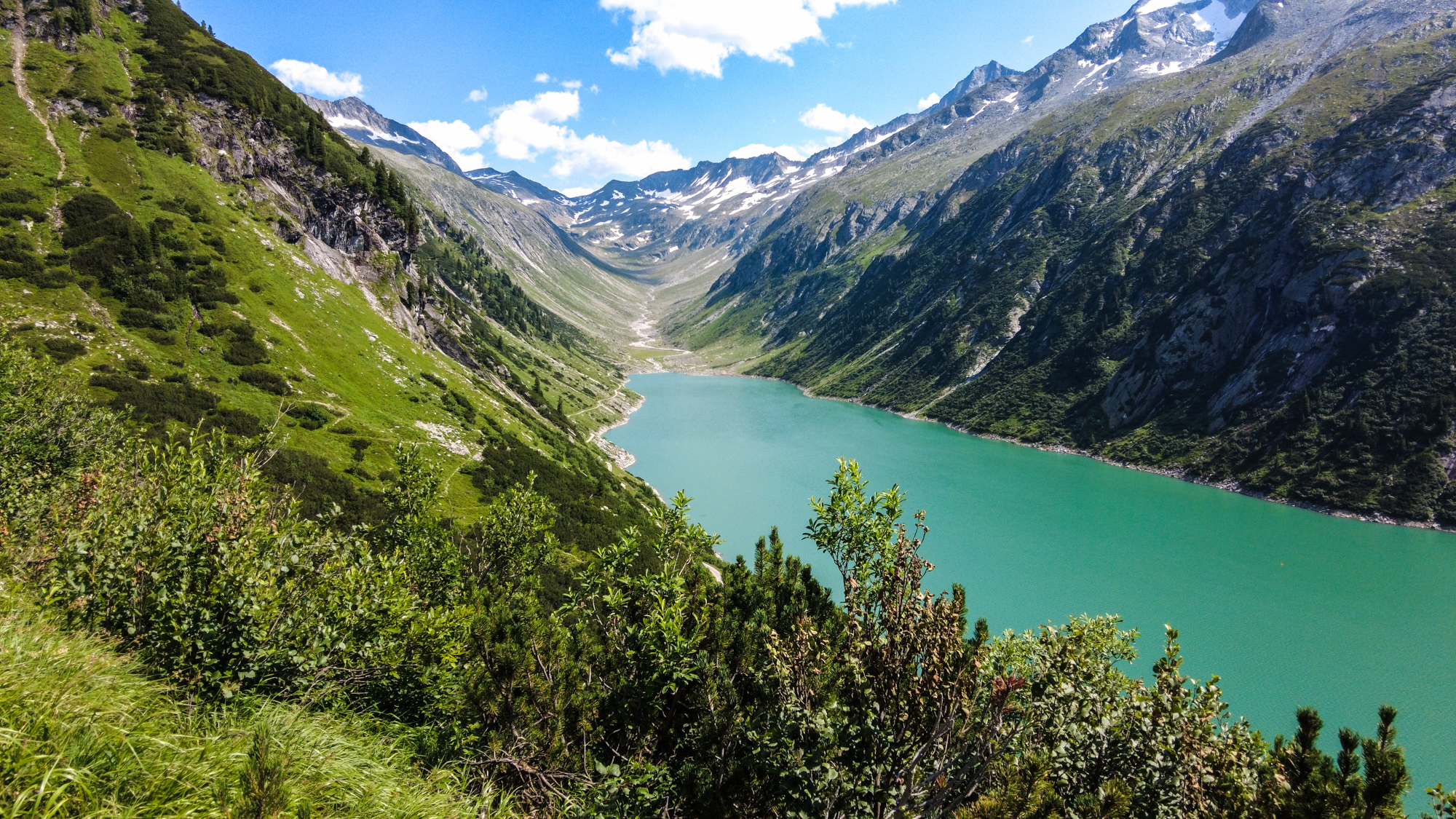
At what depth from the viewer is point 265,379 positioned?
57.8 meters

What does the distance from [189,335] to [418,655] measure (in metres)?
67.3

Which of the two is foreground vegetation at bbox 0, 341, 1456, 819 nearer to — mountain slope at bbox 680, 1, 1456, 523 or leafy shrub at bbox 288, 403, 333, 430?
leafy shrub at bbox 288, 403, 333, 430

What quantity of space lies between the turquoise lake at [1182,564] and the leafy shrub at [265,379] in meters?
54.3

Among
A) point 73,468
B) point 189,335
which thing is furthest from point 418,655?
point 189,335

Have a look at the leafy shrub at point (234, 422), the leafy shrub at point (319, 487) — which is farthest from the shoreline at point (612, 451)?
the leafy shrub at point (234, 422)

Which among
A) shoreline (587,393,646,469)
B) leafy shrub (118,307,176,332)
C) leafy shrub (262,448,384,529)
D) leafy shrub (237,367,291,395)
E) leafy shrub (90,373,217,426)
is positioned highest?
leafy shrub (118,307,176,332)

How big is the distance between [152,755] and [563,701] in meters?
6.22

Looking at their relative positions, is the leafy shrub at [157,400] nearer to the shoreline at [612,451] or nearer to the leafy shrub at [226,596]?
the leafy shrub at [226,596]

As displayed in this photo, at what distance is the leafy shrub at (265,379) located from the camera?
2244 inches

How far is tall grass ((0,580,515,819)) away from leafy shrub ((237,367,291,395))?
6123cm

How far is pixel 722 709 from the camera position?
9.34m

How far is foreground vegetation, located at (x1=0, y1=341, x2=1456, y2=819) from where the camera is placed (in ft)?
20.3

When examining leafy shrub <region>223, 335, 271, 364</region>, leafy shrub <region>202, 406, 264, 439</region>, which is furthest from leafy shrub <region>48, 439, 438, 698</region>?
leafy shrub <region>223, 335, 271, 364</region>

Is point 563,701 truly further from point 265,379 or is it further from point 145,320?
point 145,320
